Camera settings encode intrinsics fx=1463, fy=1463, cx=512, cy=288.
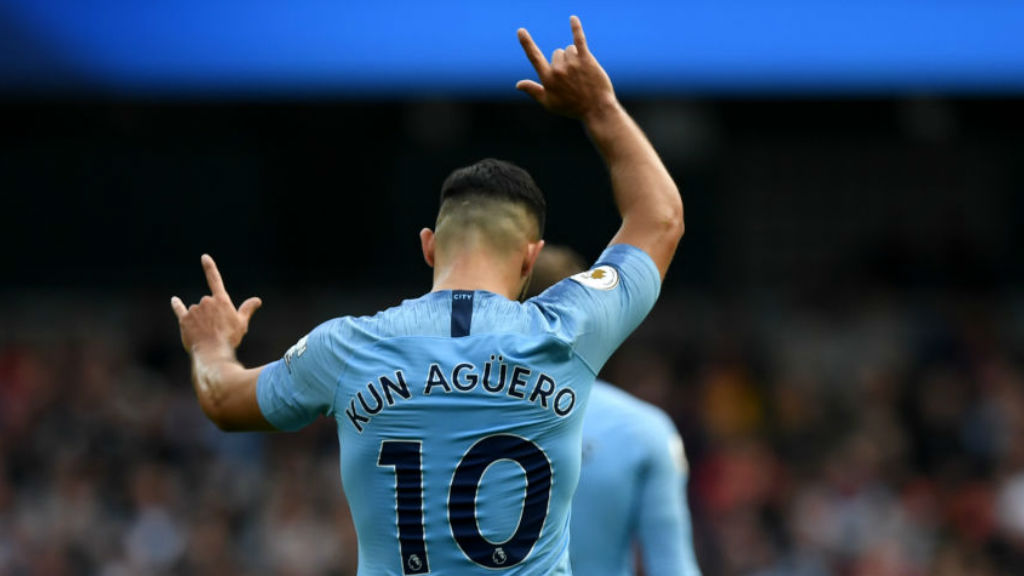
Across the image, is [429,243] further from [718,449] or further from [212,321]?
[718,449]

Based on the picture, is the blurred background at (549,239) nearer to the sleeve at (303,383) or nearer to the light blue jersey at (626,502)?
the light blue jersey at (626,502)

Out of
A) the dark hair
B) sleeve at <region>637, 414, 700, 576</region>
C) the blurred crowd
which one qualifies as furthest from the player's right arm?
the blurred crowd

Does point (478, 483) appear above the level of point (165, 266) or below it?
below

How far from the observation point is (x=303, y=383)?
10.4 ft

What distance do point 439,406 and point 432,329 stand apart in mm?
168

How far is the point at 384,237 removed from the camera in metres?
15.8

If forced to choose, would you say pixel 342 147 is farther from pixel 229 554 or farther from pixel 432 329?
pixel 432 329

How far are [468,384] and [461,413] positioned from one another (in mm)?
63

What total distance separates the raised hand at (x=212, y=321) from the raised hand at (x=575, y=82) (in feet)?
2.85

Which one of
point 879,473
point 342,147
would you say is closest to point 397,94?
point 342,147

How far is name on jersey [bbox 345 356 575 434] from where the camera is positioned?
3072 mm

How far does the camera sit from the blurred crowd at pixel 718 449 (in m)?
10.7

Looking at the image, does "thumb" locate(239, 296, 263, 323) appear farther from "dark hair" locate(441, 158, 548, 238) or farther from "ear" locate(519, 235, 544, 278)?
"ear" locate(519, 235, 544, 278)

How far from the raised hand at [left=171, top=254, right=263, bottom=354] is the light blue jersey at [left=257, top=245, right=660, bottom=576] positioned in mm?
364
